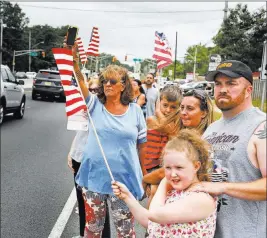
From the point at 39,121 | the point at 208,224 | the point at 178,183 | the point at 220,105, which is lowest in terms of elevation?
the point at 39,121

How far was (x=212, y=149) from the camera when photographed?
212 cm

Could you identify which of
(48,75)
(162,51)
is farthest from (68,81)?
(48,75)

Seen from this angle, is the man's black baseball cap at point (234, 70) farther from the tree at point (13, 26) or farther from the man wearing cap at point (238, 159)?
the tree at point (13, 26)

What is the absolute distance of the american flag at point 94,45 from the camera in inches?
283

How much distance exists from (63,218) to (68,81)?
2686 mm

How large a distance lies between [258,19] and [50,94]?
18.3 meters

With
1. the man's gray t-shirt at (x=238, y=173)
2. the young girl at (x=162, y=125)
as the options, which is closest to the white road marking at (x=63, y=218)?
the young girl at (x=162, y=125)

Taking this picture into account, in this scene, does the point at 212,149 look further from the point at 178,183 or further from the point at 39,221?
the point at 39,221

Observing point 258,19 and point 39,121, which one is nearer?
point 39,121

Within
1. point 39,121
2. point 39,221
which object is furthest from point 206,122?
point 39,121

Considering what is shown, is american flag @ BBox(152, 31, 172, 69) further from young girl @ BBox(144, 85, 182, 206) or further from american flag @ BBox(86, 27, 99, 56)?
young girl @ BBox(144, 85, 182, 206)

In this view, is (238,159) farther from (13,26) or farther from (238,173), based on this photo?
(13,26)

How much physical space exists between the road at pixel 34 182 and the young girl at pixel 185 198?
288cm

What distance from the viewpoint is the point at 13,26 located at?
326 feet
